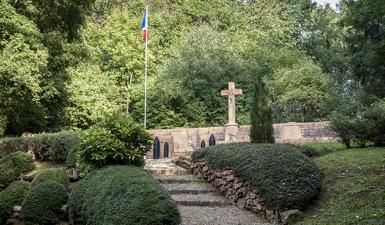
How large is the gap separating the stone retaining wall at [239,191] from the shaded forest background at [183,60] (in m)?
2.89

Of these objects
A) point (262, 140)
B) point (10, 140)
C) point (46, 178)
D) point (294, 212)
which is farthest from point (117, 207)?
point (10, 140)

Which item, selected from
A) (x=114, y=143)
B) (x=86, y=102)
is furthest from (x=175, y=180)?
(x=86, y=102)

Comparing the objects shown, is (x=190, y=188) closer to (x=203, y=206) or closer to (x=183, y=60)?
(x=203, y=206)

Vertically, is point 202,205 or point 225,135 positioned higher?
point 225,135

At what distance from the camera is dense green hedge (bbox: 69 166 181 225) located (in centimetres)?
558

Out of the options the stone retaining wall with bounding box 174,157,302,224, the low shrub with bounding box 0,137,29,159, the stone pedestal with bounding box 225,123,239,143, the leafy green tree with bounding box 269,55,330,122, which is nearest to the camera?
the stone retaining wall with bounding box 174,157,302,224

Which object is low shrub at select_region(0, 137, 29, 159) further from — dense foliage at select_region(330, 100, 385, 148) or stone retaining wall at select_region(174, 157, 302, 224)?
dense foliage at select_region(330, 100, 385, 148)

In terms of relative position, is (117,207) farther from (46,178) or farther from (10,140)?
(10,140)

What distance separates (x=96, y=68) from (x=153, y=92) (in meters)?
4.33

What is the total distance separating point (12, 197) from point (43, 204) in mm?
1532

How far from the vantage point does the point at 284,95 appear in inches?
899

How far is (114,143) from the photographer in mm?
9000

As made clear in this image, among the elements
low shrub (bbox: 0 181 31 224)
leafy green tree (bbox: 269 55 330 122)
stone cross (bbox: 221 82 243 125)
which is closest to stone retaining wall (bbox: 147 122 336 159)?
stone cross (bbox: 221 82 243 125)

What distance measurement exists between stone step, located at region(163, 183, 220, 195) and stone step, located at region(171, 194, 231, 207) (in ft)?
0.95
